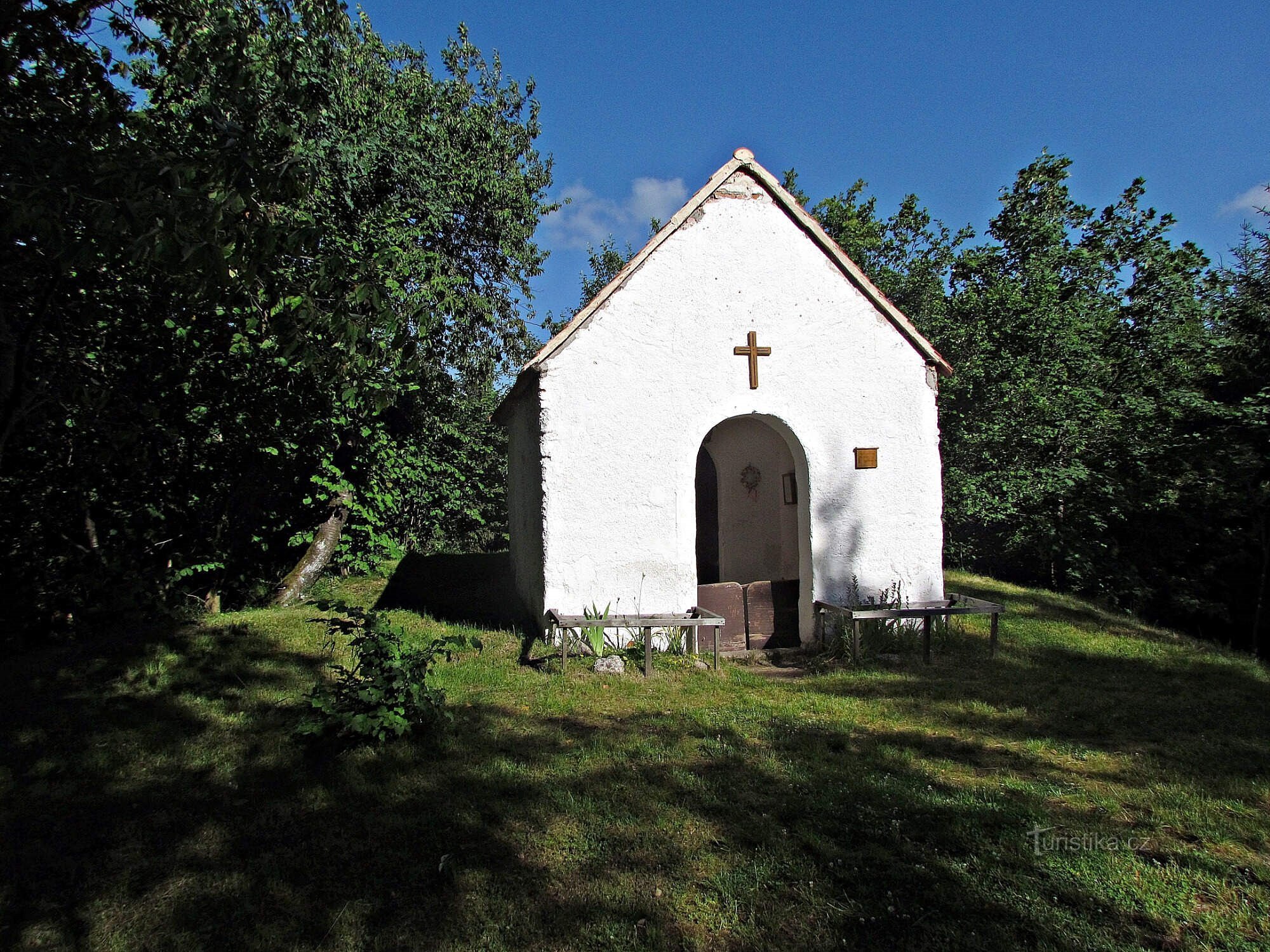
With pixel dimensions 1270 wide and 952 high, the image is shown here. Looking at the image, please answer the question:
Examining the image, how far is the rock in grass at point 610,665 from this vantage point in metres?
7.26

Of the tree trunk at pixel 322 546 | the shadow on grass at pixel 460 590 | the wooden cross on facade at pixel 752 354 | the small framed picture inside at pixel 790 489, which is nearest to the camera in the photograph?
the wooden cross on facade at pixel 752 354

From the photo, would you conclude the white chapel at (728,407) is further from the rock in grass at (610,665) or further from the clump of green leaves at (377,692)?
the clump of green leaves at (377,692)

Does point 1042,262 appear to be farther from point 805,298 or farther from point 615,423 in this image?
point 615,423

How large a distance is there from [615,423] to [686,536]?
1.41 m

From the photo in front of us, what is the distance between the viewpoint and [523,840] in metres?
3.92

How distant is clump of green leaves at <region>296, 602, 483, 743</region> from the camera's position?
502cm

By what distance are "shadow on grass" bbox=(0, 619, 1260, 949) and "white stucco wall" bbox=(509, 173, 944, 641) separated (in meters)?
2.39

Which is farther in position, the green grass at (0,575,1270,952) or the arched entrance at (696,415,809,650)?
the arched entrance at (696,415,809,650)

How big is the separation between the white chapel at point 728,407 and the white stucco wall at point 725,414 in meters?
0.02

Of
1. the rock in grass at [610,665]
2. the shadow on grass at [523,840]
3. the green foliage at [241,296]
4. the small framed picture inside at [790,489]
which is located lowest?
the shadow on grass at [523,840]

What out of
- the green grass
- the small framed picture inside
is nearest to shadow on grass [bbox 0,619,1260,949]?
the green grass

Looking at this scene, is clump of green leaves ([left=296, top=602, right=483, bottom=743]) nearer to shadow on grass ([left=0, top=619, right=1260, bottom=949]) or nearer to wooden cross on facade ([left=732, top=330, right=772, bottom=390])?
shadow on grass ([left=0, top=619, right=1260, bottom=949])

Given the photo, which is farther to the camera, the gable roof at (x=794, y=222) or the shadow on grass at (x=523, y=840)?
the gable roof at (x=794, y=222)

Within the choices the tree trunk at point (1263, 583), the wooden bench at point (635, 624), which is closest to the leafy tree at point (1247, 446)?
the tree trunk at point (1263, 583)
